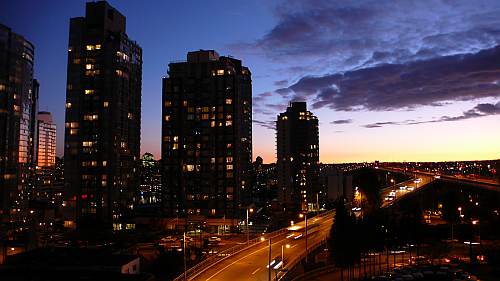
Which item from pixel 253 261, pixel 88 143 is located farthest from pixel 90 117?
pixel 253 261

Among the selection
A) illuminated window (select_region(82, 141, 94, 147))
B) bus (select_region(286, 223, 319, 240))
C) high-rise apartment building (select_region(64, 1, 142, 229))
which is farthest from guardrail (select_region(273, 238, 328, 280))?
illuminated window (select_region(82, 141, 94, 147))

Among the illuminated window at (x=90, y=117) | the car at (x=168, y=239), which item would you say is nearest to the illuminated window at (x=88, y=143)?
the illuminated window at (x=90, y=117)

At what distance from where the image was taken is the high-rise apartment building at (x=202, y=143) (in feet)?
421

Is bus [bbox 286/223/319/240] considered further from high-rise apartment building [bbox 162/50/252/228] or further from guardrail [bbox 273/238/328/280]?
high-rise apartment building [bbox 162/50/252/228]

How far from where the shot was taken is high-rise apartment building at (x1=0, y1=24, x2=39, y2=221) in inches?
4449

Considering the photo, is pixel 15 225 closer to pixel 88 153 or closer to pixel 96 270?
pixel 88 153

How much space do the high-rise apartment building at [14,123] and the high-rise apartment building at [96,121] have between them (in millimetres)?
11280

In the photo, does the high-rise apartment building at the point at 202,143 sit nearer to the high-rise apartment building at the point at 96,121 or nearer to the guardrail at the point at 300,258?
the high-rise apartment building at the point at 96,121

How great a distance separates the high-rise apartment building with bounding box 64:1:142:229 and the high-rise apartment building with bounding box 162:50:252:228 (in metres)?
13.5

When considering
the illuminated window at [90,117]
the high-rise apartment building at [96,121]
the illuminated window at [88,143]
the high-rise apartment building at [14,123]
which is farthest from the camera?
the illuminated window at [90,117]

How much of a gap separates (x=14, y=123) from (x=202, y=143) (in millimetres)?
51398

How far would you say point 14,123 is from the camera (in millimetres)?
119500

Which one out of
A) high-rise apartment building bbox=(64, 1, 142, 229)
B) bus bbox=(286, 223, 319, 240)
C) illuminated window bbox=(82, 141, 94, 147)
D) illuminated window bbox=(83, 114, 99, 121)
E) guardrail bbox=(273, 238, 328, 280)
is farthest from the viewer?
illuminated window bbox=(83, 114, 99, 121)

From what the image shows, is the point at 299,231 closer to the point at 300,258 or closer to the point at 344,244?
the point at 344,244
